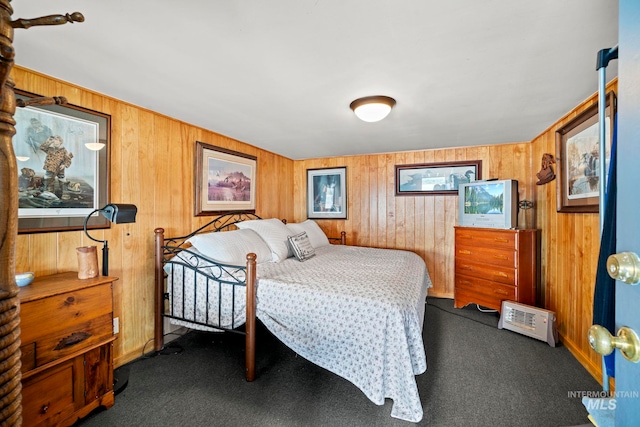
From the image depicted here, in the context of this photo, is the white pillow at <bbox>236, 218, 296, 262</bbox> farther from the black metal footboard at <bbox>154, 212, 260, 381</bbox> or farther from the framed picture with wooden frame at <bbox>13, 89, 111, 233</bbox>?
the framed picture with wooden frame at <bbox>13, 89, 111, 233</bbox>

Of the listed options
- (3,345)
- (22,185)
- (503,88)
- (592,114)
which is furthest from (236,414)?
(592,114)

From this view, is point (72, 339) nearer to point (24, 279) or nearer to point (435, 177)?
point (24, 279)

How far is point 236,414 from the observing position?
160 cm

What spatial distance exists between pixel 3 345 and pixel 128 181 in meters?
1.93

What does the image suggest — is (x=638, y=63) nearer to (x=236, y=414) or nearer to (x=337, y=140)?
(x=236, y=414)

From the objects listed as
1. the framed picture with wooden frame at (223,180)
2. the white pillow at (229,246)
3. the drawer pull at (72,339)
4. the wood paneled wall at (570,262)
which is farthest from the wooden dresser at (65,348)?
the wood paneled wall at (570,262)

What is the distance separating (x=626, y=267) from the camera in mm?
515

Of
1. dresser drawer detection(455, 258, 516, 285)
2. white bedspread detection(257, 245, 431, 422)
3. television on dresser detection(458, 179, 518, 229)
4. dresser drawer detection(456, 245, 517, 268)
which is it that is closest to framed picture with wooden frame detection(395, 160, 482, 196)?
television on dresser detection(458, 179, 518, 229)

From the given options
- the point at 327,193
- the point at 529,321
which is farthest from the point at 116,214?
the point at 529,321

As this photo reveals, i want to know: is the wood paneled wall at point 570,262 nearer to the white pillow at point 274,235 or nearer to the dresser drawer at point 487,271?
the dresser drawer at point 487,271

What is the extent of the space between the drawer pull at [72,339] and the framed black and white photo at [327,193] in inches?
130

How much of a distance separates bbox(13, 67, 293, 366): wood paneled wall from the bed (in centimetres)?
15

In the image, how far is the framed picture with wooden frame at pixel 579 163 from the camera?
1.99 metres

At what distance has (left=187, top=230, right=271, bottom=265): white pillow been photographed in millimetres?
2293
